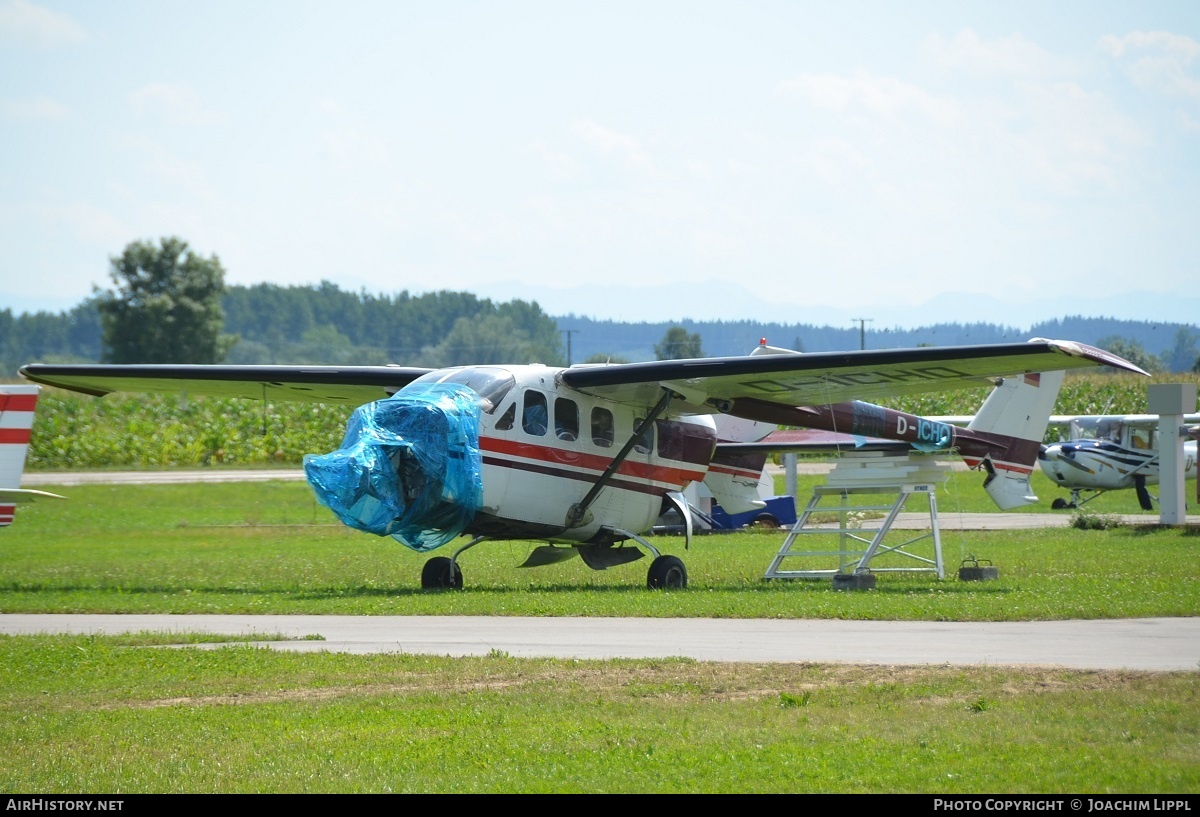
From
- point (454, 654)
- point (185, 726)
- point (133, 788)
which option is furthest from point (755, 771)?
point (454, 654)

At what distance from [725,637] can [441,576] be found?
21.4 feet

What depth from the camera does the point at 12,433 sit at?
68.1ft

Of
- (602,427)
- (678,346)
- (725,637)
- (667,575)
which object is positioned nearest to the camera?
(725,637)

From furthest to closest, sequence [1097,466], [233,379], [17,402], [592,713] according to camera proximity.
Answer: [1097,466] < [233,379] < [17,402] < [592,713]

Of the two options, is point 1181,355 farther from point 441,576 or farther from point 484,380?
point 484,380

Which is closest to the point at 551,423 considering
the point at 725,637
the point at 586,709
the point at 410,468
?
the point at 410,468

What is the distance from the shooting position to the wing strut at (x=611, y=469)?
19023mm

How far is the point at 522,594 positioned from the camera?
58.5 ft

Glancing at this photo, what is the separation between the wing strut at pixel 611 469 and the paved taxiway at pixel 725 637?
3.83 m

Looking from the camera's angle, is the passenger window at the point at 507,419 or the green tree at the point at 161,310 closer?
the passenger window at the point at 507,419

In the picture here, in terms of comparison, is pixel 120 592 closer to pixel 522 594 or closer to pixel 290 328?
pixel 522 594

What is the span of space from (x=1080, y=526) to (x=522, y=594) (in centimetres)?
1651
